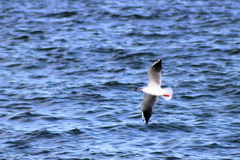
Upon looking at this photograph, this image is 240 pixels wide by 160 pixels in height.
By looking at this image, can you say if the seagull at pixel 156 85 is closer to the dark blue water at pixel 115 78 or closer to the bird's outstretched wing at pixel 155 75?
the bird's outstretched wing at pixel 155 75

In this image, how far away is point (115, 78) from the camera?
52.6 ft

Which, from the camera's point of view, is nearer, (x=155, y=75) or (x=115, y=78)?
(x=155, y=75)

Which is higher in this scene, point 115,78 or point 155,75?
point 115,78

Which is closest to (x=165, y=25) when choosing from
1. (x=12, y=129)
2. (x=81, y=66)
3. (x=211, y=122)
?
(x=81, y=66)

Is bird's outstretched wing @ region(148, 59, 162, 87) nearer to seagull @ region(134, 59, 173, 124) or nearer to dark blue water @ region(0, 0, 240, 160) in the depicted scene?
seagull @ region(134, 59, 173, 124)

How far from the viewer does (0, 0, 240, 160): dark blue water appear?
11.5 metres

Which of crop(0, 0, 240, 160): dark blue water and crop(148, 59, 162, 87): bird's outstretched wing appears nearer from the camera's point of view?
crop(148, 59, 162, 87): bird's outstretched wing

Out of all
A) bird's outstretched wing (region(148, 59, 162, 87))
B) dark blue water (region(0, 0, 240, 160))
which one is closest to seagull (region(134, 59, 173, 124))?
bird's outstretched wing (region(148, 59, 162, 87))

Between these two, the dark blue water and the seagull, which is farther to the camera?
the dark blue water

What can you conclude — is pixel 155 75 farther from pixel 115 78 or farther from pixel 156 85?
pixel 115 78

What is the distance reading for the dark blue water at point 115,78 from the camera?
452 inches

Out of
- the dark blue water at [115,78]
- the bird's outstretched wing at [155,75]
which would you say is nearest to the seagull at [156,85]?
the bird's outstretched wing at [155,75]

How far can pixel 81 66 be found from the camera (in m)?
17.3

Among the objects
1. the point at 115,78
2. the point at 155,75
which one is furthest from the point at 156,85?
the point at 115,78
